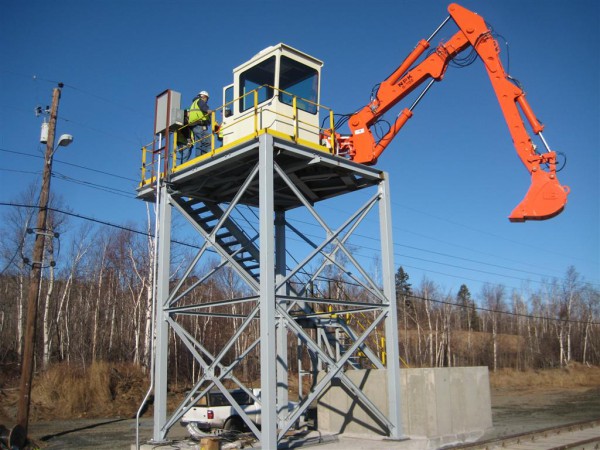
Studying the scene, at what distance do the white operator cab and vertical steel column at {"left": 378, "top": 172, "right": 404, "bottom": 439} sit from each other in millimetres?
2483

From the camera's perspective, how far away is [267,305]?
11.0 m

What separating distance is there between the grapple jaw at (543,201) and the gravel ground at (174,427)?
7.61 m

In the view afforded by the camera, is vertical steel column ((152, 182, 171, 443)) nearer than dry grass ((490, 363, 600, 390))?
Yes

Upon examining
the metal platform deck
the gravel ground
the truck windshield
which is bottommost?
the gravel ground

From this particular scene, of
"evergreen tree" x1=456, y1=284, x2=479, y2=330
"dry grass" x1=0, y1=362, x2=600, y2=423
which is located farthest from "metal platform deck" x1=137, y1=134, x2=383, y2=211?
"evergreen tree" x1=456, y1=284, x2=479, y2=330

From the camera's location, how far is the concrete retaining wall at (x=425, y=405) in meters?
12.9

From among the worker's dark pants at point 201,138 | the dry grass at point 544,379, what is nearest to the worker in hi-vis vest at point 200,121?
the worker's dark pants at point 201,138

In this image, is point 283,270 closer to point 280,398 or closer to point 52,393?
point 280,398

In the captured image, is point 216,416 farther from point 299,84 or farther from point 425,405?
point 299,84

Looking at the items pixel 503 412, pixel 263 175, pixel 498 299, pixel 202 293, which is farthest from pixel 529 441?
pixel 498 299

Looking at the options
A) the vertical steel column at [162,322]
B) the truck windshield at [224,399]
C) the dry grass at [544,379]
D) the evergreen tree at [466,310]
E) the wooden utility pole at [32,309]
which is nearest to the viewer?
the vertical steel column at [162,322]

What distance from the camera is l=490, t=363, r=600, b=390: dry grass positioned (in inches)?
1998

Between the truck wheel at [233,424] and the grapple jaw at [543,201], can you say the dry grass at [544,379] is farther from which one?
the grapple jaw at [543,201]

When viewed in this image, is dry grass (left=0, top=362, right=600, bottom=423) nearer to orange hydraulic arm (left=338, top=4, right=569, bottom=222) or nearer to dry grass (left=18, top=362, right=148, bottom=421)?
dry grass (left=18, top=362, right=148, bottom=421)
